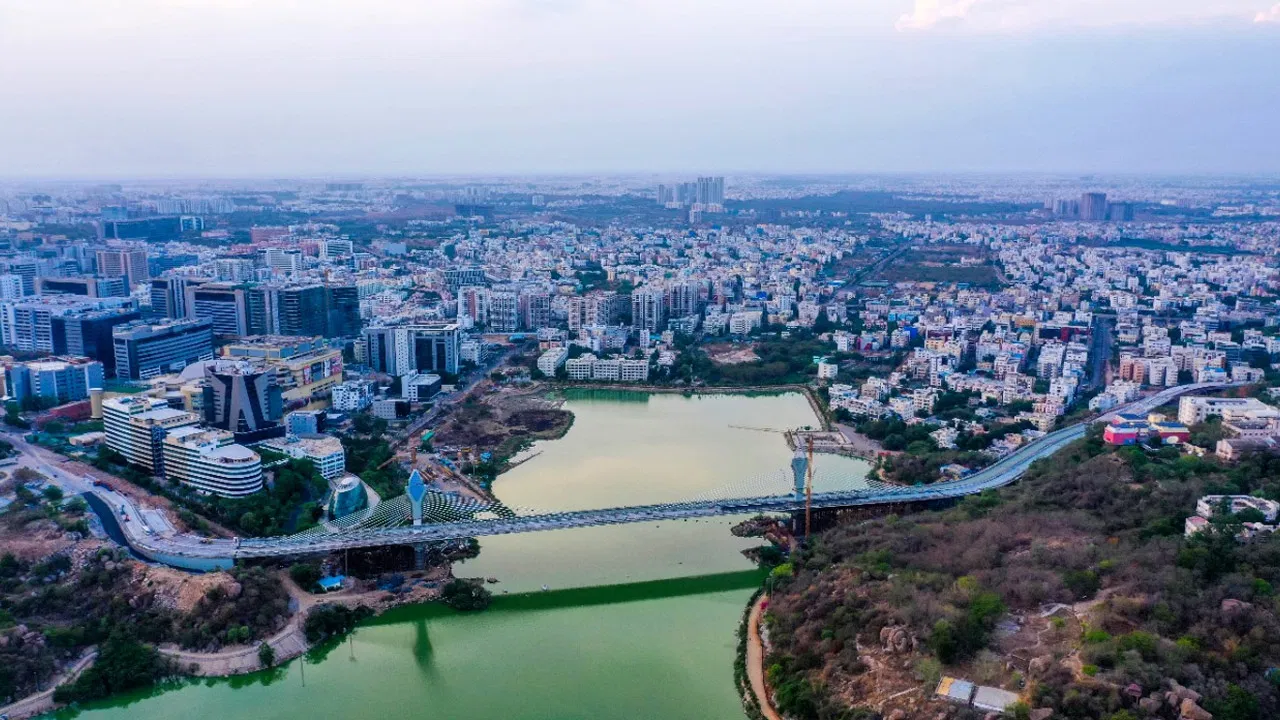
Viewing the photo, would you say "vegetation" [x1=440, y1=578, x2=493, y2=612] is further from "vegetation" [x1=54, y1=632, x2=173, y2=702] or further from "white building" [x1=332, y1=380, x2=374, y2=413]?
"white building" [x1=332, y1=380, x2=374, y2=413]

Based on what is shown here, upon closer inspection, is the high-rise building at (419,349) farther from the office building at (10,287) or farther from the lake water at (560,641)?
the office building at (10,287)

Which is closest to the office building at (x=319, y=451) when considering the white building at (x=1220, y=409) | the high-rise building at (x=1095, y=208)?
the white building at (x=1220, y=409)

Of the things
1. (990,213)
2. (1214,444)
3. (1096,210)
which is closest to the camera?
(1214,444)

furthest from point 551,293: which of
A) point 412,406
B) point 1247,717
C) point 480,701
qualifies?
point 1247,717

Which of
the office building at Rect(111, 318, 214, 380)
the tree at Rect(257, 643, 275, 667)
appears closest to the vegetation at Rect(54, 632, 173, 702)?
the tree at Rect(257, 643, 275, 667)

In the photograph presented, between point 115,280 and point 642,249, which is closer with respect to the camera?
point 115,280

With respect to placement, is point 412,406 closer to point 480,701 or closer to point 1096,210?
point 480,701
